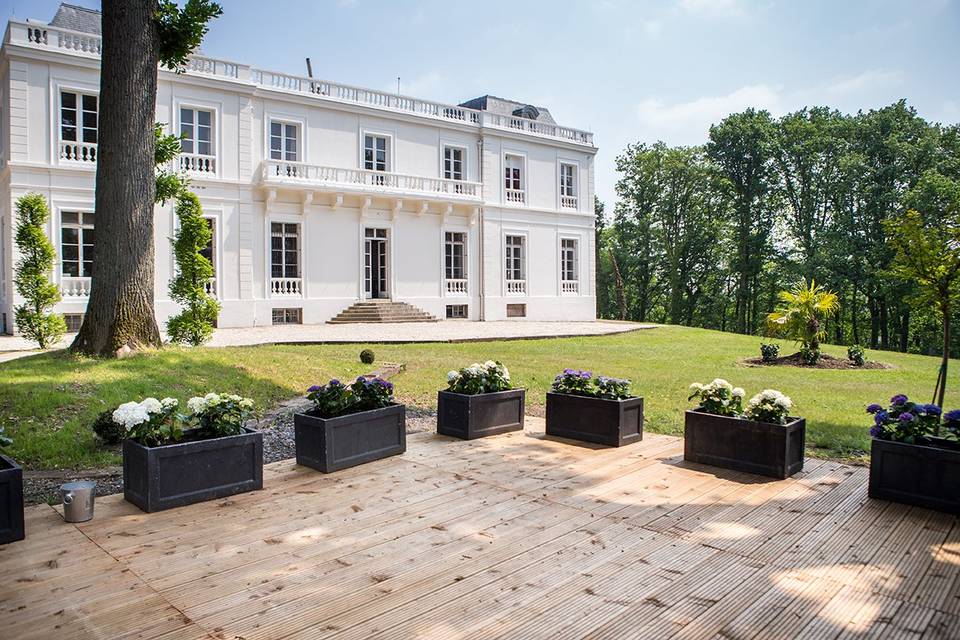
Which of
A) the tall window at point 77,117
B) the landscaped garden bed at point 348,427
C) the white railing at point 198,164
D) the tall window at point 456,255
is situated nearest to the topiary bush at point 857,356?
the landscaped garden bed at point 348,427

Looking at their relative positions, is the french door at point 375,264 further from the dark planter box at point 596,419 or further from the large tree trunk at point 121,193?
the dark planter box at point 596,419

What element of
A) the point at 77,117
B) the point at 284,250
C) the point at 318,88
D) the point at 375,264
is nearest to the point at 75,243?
the point at 77,117

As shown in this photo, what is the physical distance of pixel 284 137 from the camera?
20.0 meters

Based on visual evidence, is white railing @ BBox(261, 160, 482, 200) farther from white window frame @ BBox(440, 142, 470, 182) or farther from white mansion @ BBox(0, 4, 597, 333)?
white window frame @ BBox(440, 142, 470, 182)

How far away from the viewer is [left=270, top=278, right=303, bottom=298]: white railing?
19688mm

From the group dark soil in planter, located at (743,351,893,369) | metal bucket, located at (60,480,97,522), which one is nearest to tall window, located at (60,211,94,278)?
metal bucket, located at (60,480,97,522)

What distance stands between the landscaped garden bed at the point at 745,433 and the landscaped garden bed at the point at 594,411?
668 mm

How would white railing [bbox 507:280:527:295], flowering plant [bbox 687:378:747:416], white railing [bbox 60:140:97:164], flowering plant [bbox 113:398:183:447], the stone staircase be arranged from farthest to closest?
1. white railing [bbox 507:280:527:295]
2. the stone staircase
3. white railing [bbox 60:140:97:164]
4. flowering plant [bbox 687:378:747:416]
5. flowering plant [bbox 113:398:183:447]

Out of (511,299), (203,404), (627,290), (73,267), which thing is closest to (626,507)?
(203,404)

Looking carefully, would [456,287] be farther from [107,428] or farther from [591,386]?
[107,428]

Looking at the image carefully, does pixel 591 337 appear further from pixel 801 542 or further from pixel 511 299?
pixel 801 542

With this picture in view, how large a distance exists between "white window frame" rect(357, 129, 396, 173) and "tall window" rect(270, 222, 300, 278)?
3238 mm

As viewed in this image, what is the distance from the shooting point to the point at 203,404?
445 centimetres

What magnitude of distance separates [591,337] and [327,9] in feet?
34.8
